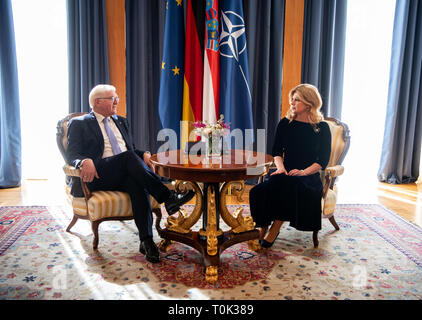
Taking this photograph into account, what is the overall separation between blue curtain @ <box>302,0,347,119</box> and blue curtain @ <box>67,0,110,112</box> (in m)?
2.41

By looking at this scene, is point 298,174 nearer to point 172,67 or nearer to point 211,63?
point 211,63

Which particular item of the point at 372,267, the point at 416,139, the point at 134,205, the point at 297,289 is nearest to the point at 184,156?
the point at 134,205

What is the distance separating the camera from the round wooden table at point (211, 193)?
6.22 feet

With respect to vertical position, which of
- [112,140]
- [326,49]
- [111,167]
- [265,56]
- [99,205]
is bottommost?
[99,205]

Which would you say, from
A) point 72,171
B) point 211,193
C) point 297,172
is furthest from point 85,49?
point 297,172

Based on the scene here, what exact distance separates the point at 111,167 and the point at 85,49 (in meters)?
2.11

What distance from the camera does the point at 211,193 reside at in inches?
81.1

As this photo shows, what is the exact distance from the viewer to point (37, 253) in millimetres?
2164

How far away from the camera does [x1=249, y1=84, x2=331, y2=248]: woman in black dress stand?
2213 mm

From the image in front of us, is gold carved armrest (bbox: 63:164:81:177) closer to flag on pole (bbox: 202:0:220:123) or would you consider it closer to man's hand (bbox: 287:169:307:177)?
man's hand (bbox: 287:169:307:177)

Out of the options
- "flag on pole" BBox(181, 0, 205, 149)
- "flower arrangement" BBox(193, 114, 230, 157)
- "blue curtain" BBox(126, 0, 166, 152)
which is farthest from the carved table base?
"blue curtain" BBox(126, 0, 166, 152)

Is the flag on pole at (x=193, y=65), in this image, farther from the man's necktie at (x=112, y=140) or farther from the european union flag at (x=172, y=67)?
the man's necktie at (x=112, y=140)

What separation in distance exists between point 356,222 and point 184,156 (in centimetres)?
166
